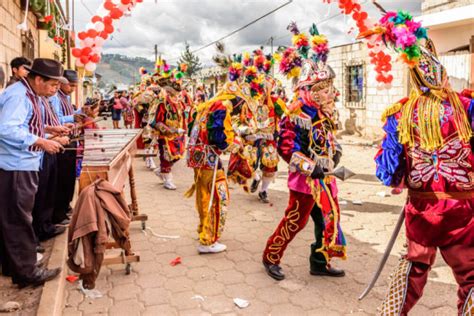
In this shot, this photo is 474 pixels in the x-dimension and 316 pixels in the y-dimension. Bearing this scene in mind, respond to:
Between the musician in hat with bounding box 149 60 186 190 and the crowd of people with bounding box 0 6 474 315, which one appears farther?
the musician in hat with bounding box 149 60 186 190

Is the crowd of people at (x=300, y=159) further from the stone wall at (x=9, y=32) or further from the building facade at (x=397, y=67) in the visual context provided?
the building facade at (x=397, y=67)

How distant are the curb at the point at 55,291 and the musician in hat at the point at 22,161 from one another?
12cm

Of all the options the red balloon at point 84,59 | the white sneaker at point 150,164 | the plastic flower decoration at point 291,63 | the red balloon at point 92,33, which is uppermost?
the red balloon at point 92,33

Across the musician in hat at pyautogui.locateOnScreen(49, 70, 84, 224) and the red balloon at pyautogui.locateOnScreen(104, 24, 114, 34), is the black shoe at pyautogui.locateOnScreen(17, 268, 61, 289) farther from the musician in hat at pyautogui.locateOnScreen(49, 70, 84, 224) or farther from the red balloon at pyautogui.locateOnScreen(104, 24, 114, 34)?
the red balloon at pyautogui.locateOnScreen(104, 24, 114, 34)

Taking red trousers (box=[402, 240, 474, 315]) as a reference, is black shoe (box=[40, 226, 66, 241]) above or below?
below

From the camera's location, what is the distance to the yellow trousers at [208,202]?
4.53 metres

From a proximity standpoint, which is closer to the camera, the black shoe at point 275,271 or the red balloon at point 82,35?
the black shoe at point 275,271

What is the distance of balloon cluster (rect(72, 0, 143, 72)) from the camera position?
651 cm

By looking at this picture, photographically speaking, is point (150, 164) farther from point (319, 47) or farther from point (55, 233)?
point (319, 47)

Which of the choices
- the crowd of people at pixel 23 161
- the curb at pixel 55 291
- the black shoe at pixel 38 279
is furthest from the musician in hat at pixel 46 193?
the black shoe at pixel 38 279

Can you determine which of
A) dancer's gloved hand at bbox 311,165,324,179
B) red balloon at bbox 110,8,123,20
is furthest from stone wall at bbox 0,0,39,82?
dancer's gloved hand at bbox 311,165,324,179

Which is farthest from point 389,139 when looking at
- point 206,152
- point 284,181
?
point 284,181

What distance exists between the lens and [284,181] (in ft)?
27.8

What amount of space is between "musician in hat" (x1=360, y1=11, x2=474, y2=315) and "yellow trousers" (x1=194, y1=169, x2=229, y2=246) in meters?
2.09
